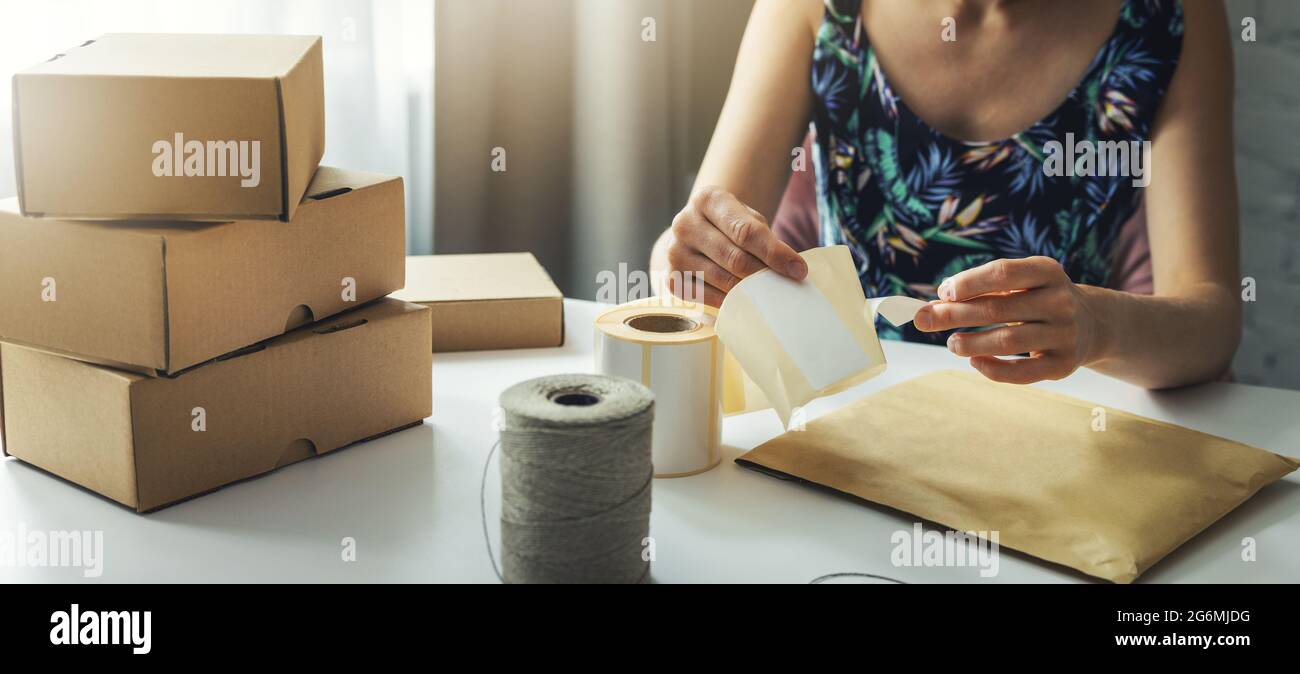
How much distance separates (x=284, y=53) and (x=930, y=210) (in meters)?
0.80

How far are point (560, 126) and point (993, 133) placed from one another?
0.89 metres

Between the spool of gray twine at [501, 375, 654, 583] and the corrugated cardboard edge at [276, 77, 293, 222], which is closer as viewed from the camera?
the spool of gray twine at [501, 375, 654, 583]

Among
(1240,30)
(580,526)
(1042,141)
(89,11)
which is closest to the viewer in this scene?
(580,526)

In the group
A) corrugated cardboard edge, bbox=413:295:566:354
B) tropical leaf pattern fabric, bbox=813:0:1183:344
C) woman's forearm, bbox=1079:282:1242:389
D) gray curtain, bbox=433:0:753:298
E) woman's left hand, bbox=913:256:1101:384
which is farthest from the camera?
gray curtain, bbox=433:0:753:298

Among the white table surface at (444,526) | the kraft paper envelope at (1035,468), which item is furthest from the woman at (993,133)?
the white table surface at (444,526)

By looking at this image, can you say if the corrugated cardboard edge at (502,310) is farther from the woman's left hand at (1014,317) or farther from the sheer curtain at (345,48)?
the sheer curtain at (345,48)

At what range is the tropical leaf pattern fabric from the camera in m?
1.18

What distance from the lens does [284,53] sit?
778 millimetres

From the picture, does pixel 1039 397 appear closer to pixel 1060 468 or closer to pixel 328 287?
pixel 1060 468

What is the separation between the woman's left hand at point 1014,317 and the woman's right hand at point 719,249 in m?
0.11

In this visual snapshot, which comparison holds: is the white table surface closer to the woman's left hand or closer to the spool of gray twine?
the spool of gray twine

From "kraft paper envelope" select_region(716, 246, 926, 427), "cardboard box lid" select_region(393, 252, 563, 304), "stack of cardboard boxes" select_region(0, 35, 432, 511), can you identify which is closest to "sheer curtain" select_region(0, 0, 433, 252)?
"cardboard box lid" select_region(393, 252, 563, 304)

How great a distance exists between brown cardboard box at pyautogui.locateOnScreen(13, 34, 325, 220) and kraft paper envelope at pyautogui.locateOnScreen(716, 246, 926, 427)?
33 centimetres

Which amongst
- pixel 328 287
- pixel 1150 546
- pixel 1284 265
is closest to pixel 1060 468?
pixel 1150 546
